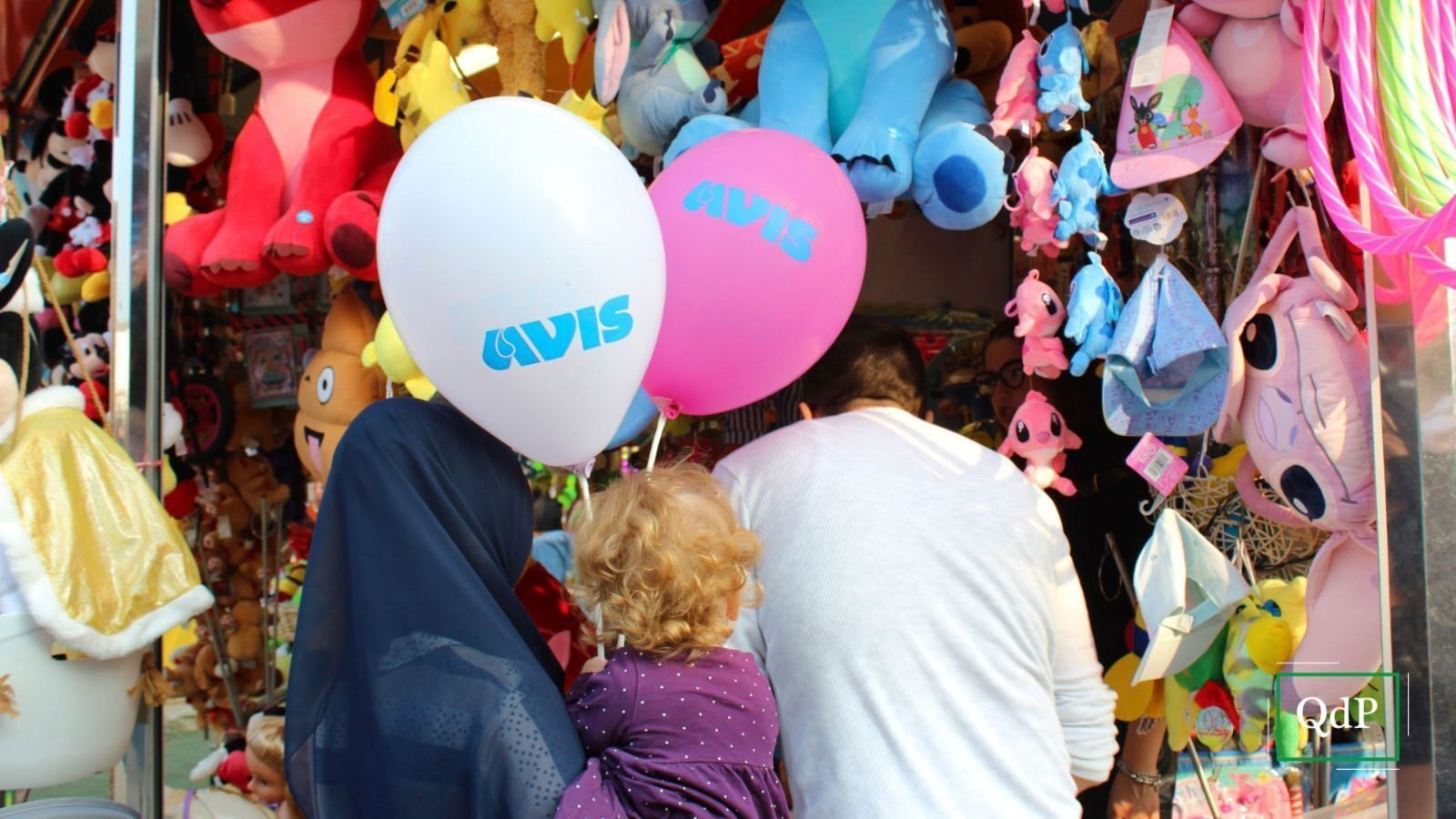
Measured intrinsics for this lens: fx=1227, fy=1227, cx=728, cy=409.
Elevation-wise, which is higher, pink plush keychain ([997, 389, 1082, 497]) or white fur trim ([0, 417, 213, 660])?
pink plush keychain ([997, 389, 1082, 497])

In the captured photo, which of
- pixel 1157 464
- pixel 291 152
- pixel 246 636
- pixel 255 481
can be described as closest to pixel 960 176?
pixel 1157 464

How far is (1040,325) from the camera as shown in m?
2.05

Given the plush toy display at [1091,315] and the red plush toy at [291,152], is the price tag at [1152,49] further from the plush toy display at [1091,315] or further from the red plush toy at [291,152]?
the red plush toy at [291,152]

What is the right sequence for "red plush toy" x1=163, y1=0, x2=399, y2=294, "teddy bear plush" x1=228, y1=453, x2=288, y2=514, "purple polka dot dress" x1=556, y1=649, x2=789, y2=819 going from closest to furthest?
"purple polka dot dress" x1=556, y1=649, x2=789, y2=819, "red plush toy" x1=163, y1=0, x2=399, y2=294, "teddy bear plush" x1=228, y1=453, x2=288, y2=514

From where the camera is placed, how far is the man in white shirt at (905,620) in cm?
162

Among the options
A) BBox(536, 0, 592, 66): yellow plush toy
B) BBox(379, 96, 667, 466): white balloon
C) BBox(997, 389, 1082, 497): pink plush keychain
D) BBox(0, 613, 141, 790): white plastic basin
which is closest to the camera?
BBox(379, 96, 667, 466): white balloon

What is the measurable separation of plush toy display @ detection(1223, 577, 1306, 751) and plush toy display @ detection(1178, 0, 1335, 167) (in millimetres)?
726

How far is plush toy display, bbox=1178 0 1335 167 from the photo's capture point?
1802 mm

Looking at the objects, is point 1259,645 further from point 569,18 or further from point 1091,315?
point 569,18

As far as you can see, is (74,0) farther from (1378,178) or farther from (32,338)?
(1378,178)

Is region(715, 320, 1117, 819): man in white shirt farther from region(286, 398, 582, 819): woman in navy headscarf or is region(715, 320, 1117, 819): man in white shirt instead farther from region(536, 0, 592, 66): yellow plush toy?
region(536, 0, 592, 66): yellow plush toy

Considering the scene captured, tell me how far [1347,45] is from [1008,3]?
1.08m

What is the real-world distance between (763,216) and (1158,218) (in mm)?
666

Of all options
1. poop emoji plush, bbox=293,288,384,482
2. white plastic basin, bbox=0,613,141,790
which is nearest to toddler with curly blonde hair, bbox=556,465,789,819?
white plastic basin, bbox=0,613,141,790
